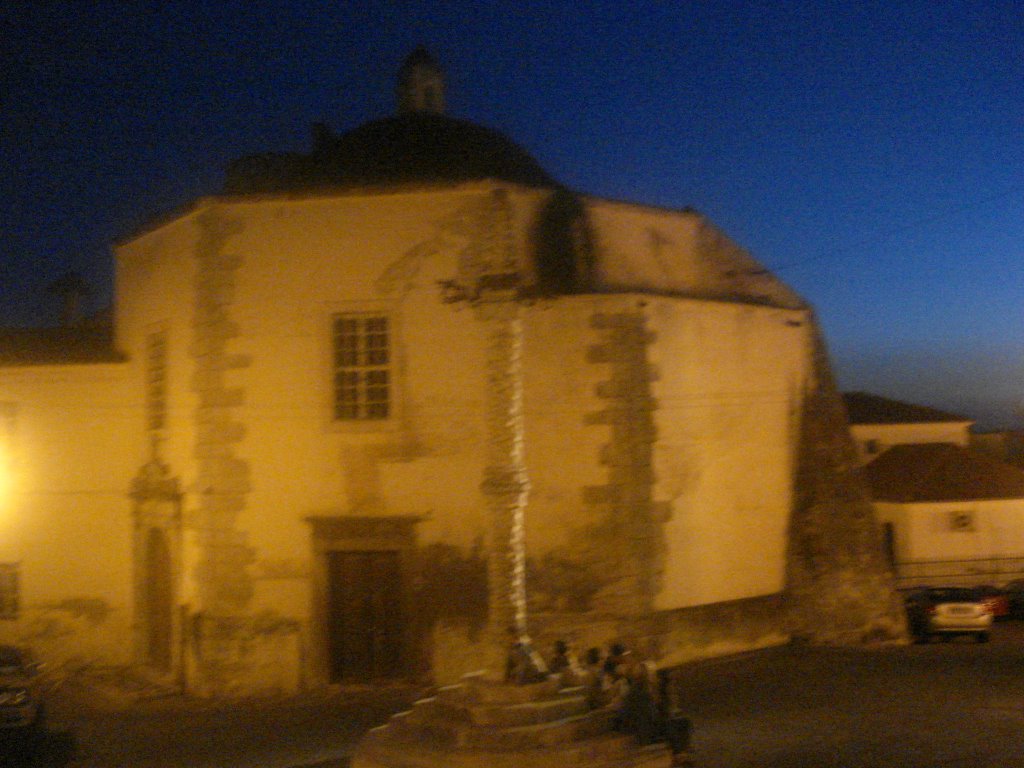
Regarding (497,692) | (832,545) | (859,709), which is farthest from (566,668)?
(832,545)

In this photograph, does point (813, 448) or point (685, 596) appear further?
point (813, 448)

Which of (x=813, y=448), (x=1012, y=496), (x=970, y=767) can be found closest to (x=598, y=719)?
(x=970, y=767)

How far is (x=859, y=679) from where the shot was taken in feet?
52.5

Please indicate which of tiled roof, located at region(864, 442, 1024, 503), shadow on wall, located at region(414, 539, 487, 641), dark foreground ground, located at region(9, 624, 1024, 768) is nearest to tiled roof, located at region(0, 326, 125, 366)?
dark foreground ground, located at region(9, 624, 1024, 768)

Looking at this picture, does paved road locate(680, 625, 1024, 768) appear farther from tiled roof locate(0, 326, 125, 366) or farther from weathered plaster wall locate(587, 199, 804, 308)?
tiled roof locate(0, 326, 125, 366)

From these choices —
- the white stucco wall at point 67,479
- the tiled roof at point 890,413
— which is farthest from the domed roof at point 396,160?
the tiled roof at point 890,413

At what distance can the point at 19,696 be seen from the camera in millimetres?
13250

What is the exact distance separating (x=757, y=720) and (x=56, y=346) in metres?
13.9

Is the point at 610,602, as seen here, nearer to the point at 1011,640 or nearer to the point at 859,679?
the point at 859,679

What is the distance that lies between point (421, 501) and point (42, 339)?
31.0ft

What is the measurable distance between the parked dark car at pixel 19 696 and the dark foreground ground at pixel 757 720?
1.06ft

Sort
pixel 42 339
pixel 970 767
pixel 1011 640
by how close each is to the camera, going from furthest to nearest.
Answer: pixel 1011 640, pixel 42 339, pixel 970 767

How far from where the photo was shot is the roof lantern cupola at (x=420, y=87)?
69.6 feet

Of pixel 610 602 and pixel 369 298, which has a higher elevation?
pixel 369 298
